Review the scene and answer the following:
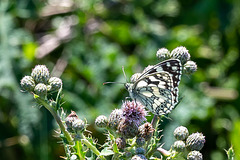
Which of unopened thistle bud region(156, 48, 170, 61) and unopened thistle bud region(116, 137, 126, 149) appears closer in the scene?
unopened thistle bud region(116, 137, 126, 149)

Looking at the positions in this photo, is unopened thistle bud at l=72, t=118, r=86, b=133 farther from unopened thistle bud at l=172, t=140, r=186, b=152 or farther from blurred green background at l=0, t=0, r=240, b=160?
blurred green background at l=0, t=0, r=240, b=160

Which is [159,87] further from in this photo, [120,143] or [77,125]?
[77,125]

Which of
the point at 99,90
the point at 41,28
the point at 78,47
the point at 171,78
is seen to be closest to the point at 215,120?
the point at 99,90

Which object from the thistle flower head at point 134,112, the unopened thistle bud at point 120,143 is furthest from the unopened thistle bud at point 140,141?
A: the thistle flower head at point 134,112

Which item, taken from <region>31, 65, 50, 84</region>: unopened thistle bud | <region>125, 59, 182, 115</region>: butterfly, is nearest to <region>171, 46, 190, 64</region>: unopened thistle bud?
<region>125, 59, 182, 115</region>: butterfly

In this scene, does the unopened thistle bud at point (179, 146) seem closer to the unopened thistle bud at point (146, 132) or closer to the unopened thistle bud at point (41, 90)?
the unopened thistle bud at point (146, 132)

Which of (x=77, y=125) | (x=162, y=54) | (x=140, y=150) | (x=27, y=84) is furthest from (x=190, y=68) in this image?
(x=27, y=84)
